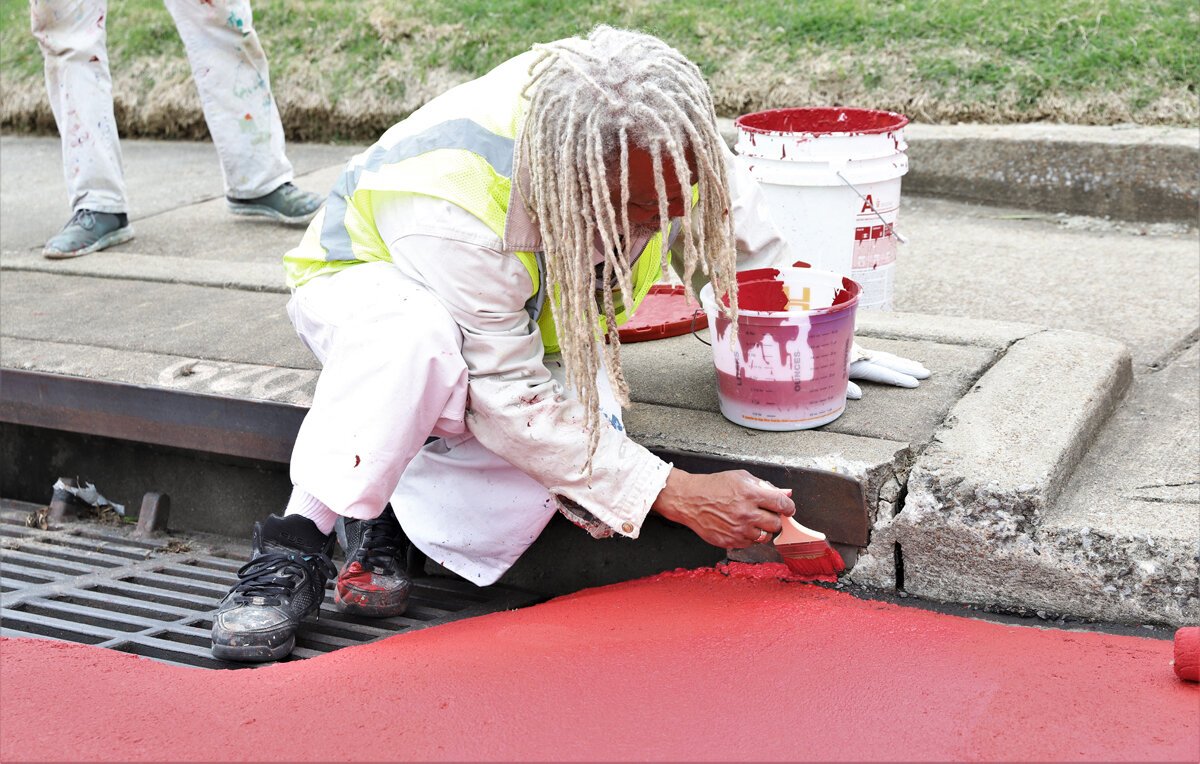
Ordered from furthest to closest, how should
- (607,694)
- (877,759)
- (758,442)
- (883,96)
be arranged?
(883,96)
(758,442)
(607,694)
(877,759)

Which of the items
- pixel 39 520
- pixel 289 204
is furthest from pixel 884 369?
pixel 289 204

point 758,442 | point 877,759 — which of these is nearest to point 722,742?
point 877,759

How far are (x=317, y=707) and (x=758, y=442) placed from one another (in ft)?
3.25

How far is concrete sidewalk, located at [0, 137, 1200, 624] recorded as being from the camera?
2199 mm

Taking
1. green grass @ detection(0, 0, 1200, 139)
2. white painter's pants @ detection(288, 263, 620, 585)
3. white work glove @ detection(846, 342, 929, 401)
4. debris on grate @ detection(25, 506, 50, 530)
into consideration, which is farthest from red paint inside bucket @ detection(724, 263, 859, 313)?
green grass @ detection(0, 0, 1200, 139)

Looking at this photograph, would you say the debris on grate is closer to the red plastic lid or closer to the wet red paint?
the red plastic lid

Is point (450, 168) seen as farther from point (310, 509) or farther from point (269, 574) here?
point (269, 574)

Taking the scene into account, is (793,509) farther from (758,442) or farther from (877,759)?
(877,759)

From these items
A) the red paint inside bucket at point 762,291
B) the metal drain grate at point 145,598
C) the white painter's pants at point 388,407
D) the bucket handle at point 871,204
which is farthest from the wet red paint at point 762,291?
the metal drain grate at point 145,598

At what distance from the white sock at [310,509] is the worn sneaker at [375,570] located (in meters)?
0.22

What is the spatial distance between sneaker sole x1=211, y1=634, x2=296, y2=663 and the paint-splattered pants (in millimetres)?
2383

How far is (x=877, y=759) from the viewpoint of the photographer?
Result: 166 centimetres

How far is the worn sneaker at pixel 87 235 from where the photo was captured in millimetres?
4098

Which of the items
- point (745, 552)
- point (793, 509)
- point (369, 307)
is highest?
point (369, 307)
